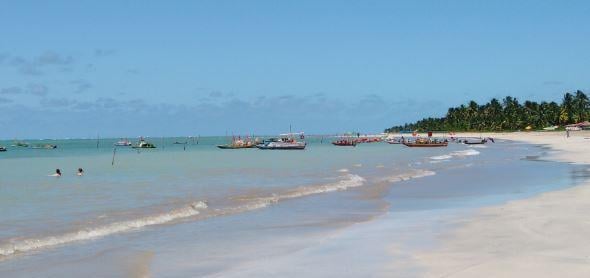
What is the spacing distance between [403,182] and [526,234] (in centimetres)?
1979

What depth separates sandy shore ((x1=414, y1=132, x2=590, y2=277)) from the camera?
9812 mm

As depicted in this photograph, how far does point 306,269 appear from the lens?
10.7m

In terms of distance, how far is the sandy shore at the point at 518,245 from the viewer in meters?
9.81

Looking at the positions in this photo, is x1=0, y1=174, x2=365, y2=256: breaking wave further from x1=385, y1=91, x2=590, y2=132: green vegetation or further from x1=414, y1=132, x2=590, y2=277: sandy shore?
x1=385, y1=91, x2=590, y2=132: green vegetation

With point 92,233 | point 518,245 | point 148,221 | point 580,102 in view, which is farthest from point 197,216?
point 580,102

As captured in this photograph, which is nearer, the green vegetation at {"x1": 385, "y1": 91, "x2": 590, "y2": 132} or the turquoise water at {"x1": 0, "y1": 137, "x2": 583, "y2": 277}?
the turquoise water at {"x1": 0, "y1": 137, "x2": 583, "y2": 277}

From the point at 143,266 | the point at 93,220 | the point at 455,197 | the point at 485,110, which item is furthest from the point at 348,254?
the point at 485,110

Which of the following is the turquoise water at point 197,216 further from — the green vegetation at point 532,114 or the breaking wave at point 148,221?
the green vegetation at point 532,114

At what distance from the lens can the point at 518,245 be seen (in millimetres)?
11984

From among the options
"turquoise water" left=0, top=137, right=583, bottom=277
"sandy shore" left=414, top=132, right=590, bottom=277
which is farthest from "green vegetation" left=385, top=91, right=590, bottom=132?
"sandy shore" left=414, top=132, right=590, bottom=277

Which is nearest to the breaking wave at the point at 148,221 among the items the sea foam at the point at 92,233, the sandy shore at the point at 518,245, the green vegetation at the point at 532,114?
the sea foam at the point at 92,233

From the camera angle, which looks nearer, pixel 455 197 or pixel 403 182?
pixel 455 197

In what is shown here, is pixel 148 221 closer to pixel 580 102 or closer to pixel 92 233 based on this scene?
pixel 92 233

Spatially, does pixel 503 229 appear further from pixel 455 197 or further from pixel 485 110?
pixel 485 110
